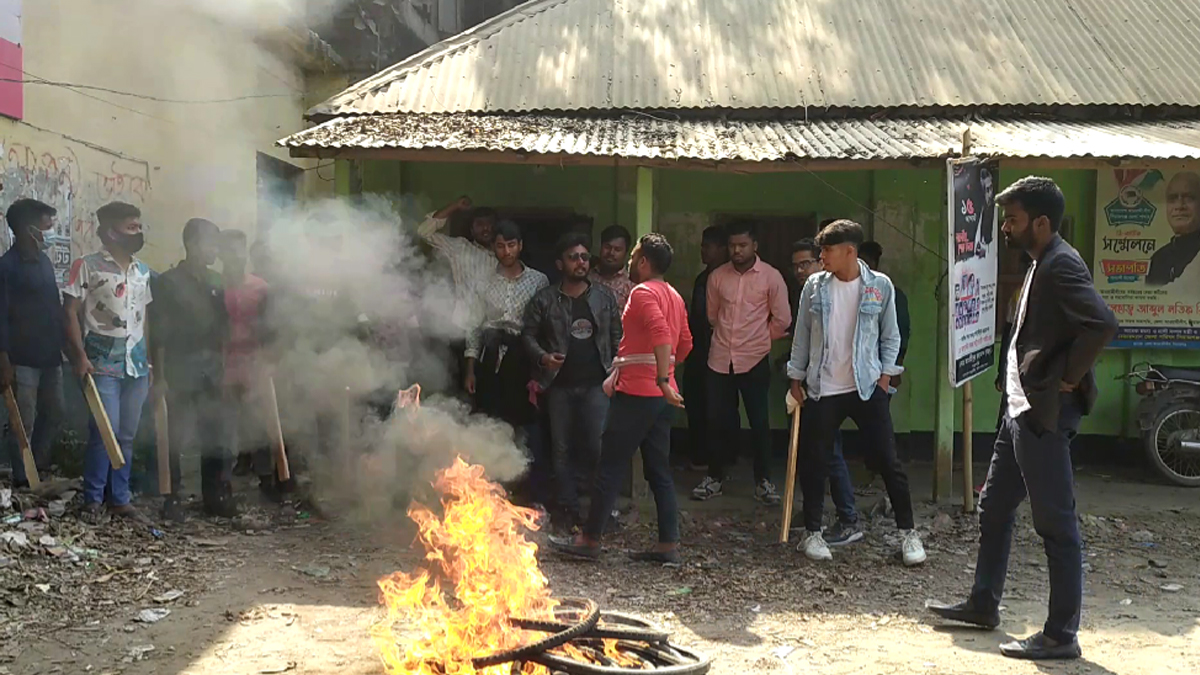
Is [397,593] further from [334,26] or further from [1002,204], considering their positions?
[334,26]

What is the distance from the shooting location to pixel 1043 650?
417cm

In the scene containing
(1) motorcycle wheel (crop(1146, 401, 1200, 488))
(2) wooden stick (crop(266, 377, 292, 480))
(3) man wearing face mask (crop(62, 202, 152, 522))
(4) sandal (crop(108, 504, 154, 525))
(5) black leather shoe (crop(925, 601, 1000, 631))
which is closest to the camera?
(5) black leather shoe (crop(925, 601, 1000, 631))

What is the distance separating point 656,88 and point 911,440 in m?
4.24

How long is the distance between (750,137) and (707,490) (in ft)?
9.69

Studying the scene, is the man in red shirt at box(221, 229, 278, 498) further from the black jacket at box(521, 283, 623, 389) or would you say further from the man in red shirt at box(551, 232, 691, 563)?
the man in red shirt at box(551, 232, 691, 563)

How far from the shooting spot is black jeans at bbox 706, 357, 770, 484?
24.2ft

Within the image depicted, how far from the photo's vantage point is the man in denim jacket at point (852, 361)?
5574 mm

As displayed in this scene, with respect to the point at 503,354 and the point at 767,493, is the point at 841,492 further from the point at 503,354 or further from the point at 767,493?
the point at 503,354

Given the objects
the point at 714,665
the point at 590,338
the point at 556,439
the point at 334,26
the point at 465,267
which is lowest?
the point at 714,665

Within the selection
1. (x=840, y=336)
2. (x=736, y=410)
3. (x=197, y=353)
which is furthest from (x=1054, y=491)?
(x=197, y=353)

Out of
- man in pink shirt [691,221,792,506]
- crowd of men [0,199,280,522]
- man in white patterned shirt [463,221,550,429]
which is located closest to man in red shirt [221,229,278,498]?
crowd of men [0,199,280,522]

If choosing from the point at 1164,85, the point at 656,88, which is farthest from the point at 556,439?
the point at 1164,85

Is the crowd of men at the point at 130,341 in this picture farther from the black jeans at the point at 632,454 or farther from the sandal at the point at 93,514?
the black jeans at the point at 632,454

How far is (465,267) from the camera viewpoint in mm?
6895
